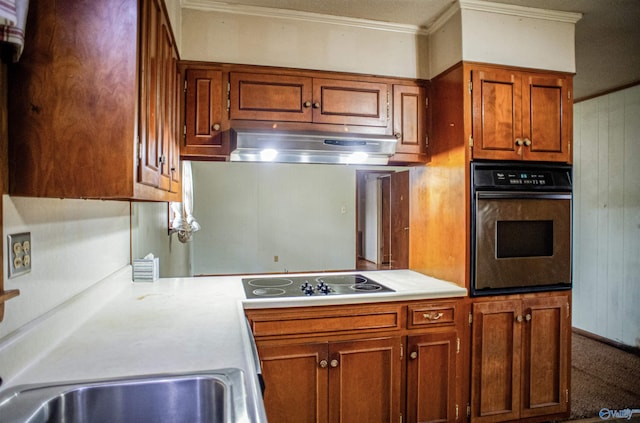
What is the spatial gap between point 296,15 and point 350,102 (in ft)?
1.98

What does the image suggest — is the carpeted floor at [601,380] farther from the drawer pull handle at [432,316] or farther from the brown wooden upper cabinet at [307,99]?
the brown wooden upper cabinet at [307,99]

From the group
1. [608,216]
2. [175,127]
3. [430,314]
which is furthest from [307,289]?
[608,216]

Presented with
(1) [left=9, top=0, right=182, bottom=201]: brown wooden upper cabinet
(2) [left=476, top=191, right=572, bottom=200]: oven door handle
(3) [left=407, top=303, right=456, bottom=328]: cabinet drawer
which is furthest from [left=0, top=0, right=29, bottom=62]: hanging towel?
(2) [left=476, top=191, right=572, bottom=200]: oven door handle

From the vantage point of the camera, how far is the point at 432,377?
7.07ft

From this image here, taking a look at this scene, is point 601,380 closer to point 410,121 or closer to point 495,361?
point 495,361

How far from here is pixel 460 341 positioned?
2191mm

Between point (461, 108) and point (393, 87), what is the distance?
0.46 meters

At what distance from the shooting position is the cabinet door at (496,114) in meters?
2.19

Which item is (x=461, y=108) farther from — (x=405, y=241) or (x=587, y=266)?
(x=587, y=266)

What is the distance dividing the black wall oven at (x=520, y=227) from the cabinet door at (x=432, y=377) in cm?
35

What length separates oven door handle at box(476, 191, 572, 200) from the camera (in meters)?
2.19

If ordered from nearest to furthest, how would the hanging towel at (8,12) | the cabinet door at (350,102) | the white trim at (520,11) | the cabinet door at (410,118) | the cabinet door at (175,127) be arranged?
the hanging towel at (8,12) < the cabinet door at (175,127) < the white trim at (520,11) < the cabinet door at (350,102) < the cabinet door at (410,118)

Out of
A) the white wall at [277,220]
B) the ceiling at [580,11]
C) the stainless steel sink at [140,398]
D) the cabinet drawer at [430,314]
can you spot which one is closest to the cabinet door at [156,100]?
the stainless steel sink at [140,398]

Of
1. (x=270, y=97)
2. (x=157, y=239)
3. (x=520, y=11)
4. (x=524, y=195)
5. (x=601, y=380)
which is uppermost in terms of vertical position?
(x=520, y=11)
